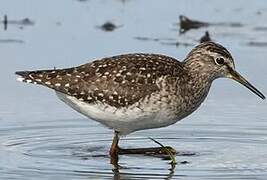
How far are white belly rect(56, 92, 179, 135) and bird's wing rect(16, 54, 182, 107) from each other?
0.06 meters

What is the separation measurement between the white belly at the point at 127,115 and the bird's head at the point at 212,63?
696 mm

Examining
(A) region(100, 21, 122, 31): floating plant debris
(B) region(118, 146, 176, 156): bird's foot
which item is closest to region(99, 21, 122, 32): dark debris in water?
(A) region(100, 21, 122, 31): floating plant debris

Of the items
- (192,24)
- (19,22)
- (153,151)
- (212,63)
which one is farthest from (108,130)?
(192,24)

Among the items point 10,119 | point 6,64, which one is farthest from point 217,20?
Result: point 10,119

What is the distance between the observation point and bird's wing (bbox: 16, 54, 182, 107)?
42.1 ft

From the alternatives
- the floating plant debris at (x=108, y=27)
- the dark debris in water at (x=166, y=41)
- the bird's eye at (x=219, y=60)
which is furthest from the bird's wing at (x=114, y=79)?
the floating plant debris at (x=108, y=27)

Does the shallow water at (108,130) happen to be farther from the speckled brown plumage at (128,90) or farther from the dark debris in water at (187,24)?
the speckled brown plumage at (128,90)

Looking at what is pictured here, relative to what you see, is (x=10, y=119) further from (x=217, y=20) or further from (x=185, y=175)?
(x=217, y=20)

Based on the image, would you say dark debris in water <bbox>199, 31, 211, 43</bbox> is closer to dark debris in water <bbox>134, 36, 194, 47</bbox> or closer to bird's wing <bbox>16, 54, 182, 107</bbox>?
dark debris in water <bbox>134, 36, 194, 47</bbox>

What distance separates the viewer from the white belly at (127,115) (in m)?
12.7

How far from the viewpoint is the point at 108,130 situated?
46.8 ft

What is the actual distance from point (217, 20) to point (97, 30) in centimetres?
195

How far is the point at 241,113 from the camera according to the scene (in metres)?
14.5

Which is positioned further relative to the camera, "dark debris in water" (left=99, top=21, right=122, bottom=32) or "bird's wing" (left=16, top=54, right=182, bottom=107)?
"dark debris in water" (left=99, top=21, right=122, bottom=32)
